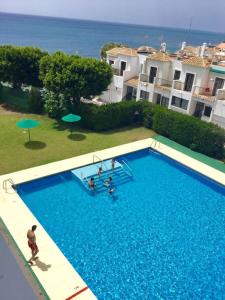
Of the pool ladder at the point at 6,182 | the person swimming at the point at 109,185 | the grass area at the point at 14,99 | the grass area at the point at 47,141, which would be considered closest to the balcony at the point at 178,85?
the grass area at the point at 47,141

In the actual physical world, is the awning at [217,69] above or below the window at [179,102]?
above

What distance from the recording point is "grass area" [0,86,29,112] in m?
36.7

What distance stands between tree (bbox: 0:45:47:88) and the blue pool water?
20030 mm

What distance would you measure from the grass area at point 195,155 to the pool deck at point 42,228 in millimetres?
596

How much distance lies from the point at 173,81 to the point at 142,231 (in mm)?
20231

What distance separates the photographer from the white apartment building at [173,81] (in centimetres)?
3047

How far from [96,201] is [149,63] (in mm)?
21971

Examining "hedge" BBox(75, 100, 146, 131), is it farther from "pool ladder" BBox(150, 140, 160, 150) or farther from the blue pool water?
the blue pool water

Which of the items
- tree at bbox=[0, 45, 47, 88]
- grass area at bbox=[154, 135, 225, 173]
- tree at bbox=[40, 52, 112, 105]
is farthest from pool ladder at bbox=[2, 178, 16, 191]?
tree at bbox=[0, 45, 47, 88]

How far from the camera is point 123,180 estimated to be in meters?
23.3

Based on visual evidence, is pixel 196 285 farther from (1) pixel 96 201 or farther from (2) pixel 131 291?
Answer: (1) pixel 96 201

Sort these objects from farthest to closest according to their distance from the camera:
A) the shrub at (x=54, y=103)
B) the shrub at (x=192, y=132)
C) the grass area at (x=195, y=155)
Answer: the shrub at (x=54, y=103) < the shrub at (x=192, y=132) < the grass area at (x=195, y=155)

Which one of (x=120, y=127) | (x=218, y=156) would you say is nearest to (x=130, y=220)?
(x=218, y=156)

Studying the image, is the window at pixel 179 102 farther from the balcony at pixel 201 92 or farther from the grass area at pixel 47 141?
the grass area at pixel 47 141
